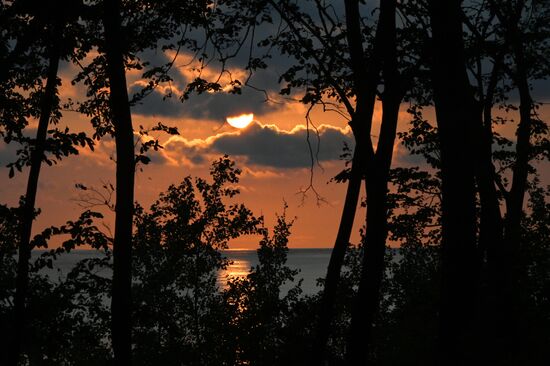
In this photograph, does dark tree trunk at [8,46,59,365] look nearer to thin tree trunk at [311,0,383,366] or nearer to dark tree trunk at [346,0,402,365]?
thin tree trunk at [311,0,383,366]

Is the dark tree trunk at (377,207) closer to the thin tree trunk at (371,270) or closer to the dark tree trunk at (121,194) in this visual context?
the thin tree trunk at (371,270)

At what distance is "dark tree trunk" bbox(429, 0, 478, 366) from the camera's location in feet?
30.8

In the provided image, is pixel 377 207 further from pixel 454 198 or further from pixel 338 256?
pixel 454 198

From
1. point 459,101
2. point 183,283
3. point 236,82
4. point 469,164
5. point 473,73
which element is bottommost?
point 183,283

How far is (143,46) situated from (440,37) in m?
9.34

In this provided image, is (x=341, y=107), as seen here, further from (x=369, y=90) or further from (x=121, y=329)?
(x=121, y=329)

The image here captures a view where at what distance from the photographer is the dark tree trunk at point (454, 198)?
9375 millimetres

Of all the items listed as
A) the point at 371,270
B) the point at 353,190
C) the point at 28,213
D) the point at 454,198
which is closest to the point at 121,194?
the point at 28,213

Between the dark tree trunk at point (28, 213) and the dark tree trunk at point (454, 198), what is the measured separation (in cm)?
845

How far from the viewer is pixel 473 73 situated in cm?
2381

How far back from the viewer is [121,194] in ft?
41.6

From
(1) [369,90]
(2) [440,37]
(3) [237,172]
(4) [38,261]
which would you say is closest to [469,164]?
(2) [440,37]

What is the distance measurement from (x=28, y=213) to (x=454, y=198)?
9184mm

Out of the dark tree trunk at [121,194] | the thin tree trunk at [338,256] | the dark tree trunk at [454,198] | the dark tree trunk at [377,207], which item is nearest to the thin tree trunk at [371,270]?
the dark tree trunk at [377,207]
